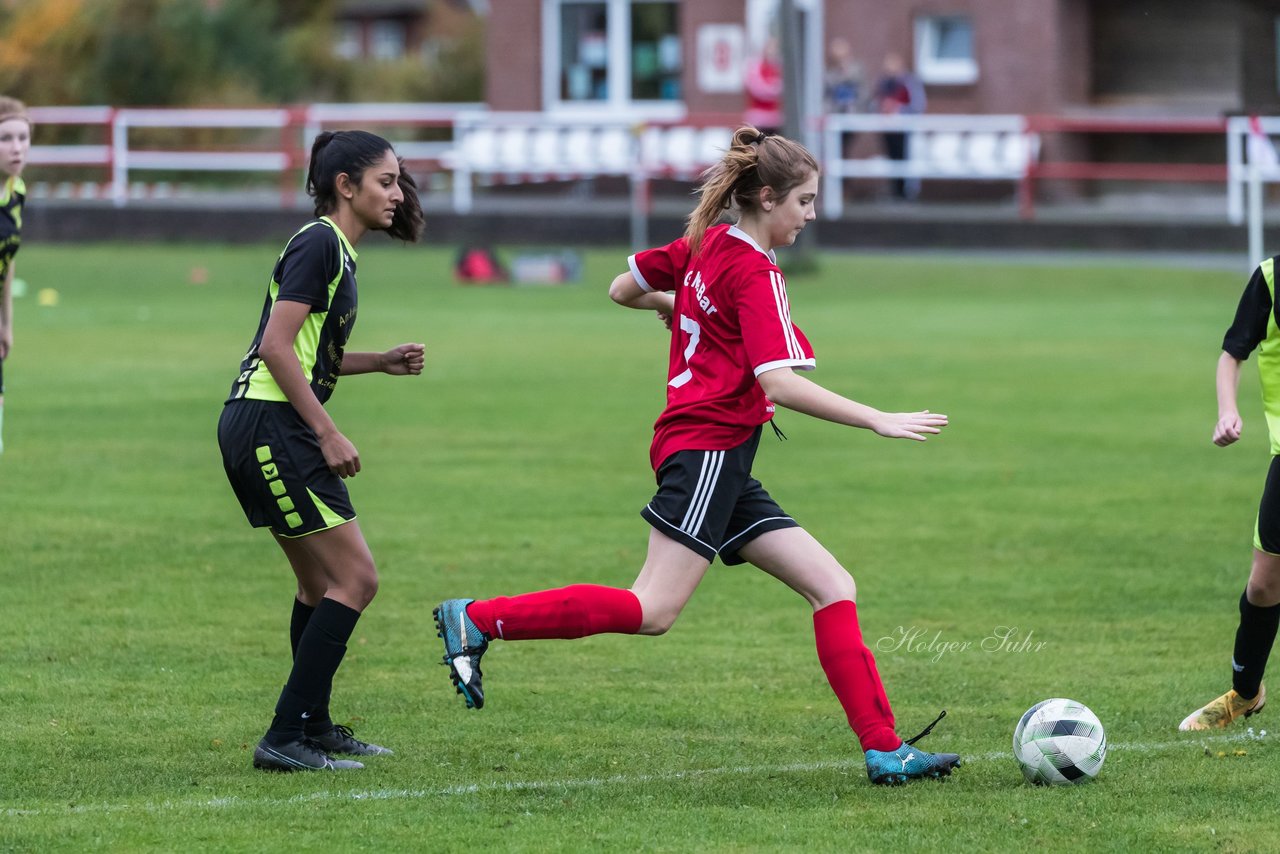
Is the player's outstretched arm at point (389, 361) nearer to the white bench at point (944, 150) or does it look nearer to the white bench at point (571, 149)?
the white bench at point (944, 150)

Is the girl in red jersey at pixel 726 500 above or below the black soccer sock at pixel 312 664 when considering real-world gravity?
above

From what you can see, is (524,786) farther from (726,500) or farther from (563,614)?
(726,500)

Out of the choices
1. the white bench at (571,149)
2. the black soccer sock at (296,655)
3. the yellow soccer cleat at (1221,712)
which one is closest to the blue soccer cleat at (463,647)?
the black soccer sock at (296,655)

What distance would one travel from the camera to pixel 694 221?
5.54 meters

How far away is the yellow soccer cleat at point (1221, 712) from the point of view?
20.2 ft

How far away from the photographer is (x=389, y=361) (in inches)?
236

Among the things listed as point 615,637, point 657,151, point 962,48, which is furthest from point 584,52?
point 615,637

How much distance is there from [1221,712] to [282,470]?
9.99 feet

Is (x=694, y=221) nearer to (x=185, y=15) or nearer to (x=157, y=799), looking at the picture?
(x=157, y=799)

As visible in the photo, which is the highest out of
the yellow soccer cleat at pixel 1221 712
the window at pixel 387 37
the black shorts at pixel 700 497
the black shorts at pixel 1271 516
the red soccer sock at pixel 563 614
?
the window at pixel 387 37

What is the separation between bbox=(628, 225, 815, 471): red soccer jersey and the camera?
5.23m

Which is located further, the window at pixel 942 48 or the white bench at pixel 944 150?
the window at pixel 942 48

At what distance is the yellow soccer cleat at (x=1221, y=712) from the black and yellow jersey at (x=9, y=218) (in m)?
5.70

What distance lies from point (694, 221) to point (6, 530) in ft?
17.7
